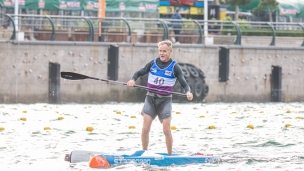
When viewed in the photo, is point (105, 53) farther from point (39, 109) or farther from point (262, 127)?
point (262, 127)

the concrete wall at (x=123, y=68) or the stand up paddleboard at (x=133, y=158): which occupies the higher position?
the concrete wall at (x=123, y=68)

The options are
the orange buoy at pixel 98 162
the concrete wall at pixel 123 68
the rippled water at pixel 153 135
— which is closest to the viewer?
the orange buoy at pixel 98 162

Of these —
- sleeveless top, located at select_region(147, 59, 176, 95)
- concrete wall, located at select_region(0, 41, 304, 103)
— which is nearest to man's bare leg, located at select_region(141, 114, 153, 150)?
sleeveless top, located at select_region(147, 59, 176, 95)

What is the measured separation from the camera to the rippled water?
59.8 ft

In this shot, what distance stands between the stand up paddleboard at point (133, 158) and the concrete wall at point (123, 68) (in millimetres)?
18217

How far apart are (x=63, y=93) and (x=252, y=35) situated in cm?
968

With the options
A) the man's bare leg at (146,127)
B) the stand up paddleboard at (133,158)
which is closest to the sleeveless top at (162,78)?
the man's bare leg at (146,127)

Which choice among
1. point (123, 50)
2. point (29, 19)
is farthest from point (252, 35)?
point (29, 19)

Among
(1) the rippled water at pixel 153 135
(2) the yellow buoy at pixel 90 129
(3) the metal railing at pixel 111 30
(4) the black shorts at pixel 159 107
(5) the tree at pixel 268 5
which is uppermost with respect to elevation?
(5) the tree at pixel 268 5

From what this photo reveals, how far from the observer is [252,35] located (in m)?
43.3

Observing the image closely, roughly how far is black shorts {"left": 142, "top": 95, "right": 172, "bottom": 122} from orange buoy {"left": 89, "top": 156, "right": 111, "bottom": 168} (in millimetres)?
1179

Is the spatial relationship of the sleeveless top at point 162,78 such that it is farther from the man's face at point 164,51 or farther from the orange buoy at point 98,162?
the orange buoy at point 98,162

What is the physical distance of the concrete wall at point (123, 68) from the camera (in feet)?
119

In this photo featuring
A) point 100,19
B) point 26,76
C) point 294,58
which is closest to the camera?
point 26,76
